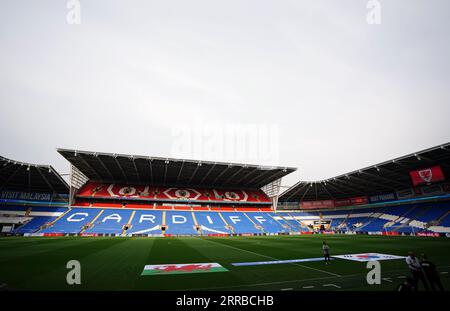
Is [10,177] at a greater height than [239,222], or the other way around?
[10,177]

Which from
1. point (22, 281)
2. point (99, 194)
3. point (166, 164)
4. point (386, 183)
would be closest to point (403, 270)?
point (22, 281)

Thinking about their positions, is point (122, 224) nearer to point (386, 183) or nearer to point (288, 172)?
point (288, 172)

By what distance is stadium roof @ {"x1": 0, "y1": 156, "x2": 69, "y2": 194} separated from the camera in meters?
38.0

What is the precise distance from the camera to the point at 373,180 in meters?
46.9

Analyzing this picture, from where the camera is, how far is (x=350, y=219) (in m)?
55.3

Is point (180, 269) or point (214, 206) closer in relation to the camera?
point (180, 269)

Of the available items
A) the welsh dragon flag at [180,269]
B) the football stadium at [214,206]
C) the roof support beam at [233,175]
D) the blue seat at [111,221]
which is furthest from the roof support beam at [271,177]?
the welsh dragon flag at [180,269]

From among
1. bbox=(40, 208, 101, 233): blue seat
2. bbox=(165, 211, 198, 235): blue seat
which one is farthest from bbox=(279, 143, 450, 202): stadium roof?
bbox=(40, 208, 101, 233): blue seat

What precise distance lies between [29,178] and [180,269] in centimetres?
4842

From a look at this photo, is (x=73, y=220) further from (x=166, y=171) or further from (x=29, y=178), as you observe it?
(x=166, y=171)

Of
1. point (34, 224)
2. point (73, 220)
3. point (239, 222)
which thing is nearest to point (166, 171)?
point (73, 220)

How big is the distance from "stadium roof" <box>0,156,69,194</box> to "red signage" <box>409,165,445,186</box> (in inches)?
2623

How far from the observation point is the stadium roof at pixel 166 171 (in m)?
43.2

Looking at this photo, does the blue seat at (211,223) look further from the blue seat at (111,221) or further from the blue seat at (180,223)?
the blue seat at (111,221)
